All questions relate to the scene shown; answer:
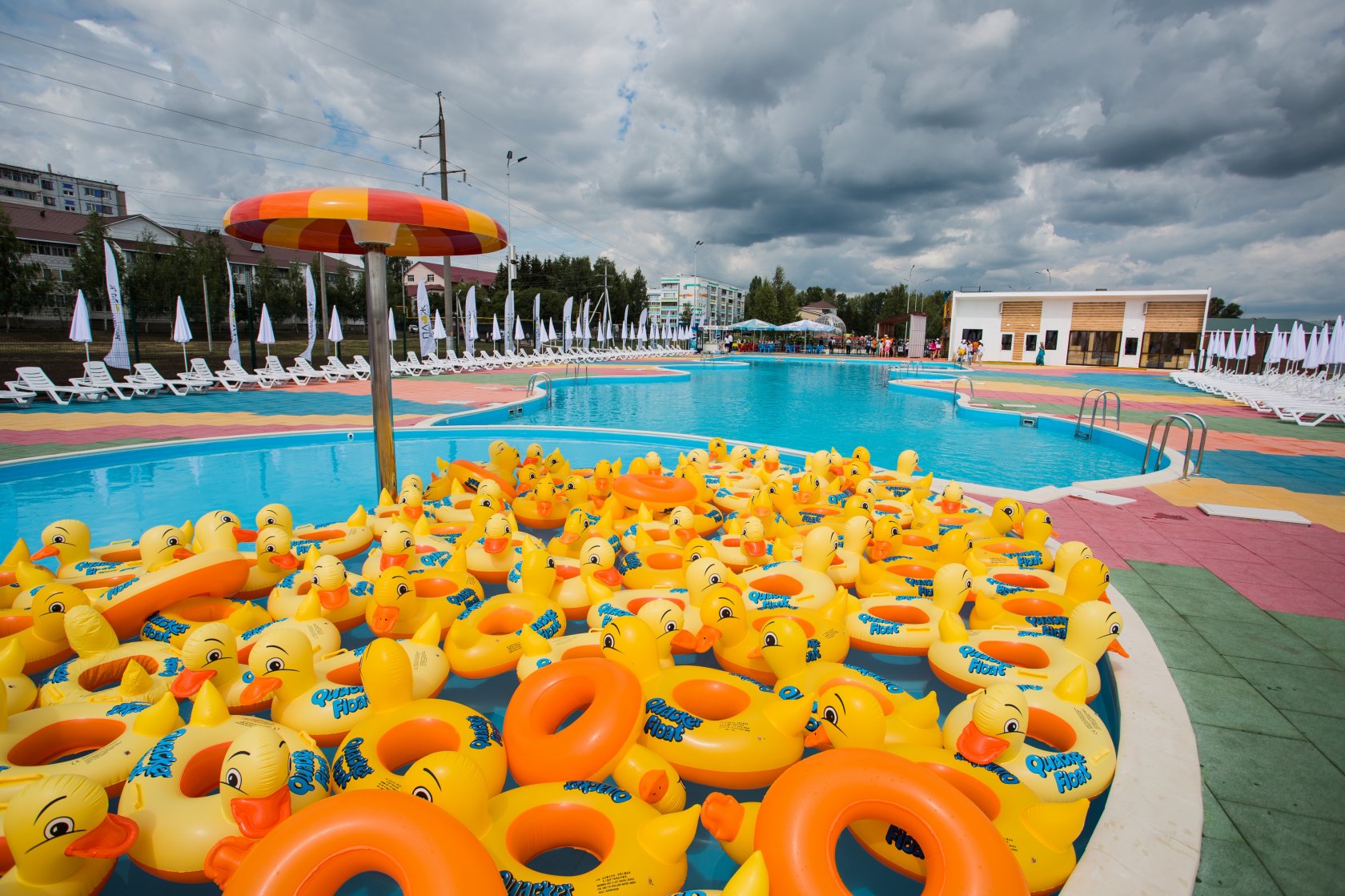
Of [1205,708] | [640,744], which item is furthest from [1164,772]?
[640,744]

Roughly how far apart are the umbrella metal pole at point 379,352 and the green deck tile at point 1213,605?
6.58m

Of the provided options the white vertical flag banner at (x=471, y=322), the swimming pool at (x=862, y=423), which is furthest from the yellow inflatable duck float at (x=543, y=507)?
the white vertical flag banner at (x=471, y=322)

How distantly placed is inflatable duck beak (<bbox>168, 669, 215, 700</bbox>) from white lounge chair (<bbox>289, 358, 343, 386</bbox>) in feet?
69.7

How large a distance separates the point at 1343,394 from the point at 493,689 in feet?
75.6

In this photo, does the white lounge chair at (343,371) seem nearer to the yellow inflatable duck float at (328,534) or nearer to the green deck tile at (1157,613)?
the yellow inflatable duck float at (328,534)

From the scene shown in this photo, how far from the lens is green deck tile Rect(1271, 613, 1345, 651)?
150 inches

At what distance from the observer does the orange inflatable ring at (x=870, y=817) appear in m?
1.86

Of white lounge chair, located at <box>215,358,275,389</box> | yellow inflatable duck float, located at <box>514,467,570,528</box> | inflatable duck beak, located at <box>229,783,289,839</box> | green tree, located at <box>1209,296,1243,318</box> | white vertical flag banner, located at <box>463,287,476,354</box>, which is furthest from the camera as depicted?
green tree, located at <box>1209,296,1243,318</box>

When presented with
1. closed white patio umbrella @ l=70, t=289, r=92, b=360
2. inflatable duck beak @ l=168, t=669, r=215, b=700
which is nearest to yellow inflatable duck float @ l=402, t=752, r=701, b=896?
inflatable duck beak @ l=168, t=669, r=215, b=700

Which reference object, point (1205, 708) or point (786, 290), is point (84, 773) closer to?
point (1205, 708)

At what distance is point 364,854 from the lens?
1.77m

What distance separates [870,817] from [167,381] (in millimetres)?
21766

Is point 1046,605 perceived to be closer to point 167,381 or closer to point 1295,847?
point 1295,847

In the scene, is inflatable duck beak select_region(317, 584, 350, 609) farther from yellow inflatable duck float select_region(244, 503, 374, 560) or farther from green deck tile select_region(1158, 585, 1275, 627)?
green deck tile select_region(1158, 585, 1275, 627)
